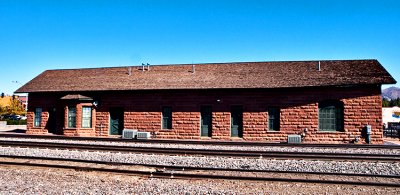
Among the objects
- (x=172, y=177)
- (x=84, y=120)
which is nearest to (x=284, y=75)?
(x=84, y=120)

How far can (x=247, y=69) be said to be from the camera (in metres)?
28.3

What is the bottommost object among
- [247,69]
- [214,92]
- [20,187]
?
[20,187]

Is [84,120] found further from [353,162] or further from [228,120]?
[353,162]

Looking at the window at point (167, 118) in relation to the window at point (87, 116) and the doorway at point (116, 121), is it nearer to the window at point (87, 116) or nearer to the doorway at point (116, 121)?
the doorway at point (116, 121)

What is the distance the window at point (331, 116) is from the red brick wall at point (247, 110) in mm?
349

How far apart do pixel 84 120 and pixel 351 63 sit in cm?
2056

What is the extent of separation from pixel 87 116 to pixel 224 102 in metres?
10.9

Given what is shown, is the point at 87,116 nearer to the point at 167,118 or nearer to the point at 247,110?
the point at 167,118

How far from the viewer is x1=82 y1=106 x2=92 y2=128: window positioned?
91.9 ft

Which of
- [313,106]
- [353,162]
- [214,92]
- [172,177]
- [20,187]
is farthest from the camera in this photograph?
[214,92]

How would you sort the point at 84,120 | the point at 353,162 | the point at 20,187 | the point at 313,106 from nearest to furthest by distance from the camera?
the point at 20,187, the point at 353,162, the point at 313,106, the point at 84,120

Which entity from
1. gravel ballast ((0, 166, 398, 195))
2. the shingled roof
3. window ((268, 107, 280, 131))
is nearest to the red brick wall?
window ((268, 107, 280, 131))

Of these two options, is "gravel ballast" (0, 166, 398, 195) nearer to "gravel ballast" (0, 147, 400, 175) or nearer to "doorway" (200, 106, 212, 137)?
"gravel ballast" (0, 147, 400, 175)

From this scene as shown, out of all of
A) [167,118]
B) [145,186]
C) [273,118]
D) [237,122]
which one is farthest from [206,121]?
[145,186]
